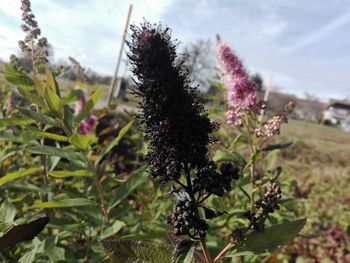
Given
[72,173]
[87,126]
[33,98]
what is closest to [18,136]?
[33,98]

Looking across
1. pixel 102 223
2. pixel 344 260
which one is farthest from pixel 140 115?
pixel 344 260

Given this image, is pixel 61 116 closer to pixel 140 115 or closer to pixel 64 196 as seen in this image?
pixel 64 196

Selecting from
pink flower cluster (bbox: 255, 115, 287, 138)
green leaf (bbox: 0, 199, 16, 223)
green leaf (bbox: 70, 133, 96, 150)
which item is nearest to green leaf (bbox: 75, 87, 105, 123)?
green leaf (bbox: 70, 133, 96, 150)

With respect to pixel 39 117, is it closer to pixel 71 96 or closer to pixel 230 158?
pixel 71 96

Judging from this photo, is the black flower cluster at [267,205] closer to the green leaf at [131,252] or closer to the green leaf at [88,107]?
the green leaf at [131,252]

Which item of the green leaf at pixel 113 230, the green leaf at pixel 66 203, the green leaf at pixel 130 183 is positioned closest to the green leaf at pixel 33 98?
the green leaf at pixel 66 203
